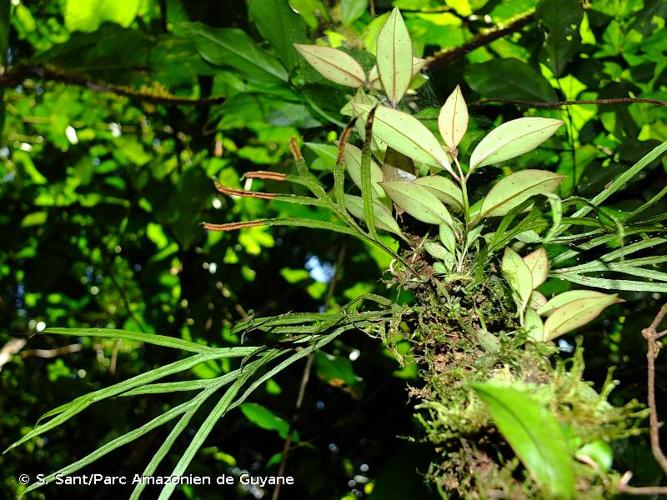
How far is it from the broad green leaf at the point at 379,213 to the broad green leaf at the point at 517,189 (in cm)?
8

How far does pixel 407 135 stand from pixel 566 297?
0.51ft

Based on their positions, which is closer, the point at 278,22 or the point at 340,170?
the point at 340,170

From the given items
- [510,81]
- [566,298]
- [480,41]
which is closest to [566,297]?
[566,298]

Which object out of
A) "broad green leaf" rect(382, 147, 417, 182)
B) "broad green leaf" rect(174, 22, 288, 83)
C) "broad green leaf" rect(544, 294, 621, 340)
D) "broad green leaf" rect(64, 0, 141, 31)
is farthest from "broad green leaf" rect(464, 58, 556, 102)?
"broad green leaf" rect(64, 0, 141, 31)

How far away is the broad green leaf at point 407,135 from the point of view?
1.27 ft

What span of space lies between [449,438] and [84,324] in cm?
208

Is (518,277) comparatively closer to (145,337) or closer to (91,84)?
(145,337)

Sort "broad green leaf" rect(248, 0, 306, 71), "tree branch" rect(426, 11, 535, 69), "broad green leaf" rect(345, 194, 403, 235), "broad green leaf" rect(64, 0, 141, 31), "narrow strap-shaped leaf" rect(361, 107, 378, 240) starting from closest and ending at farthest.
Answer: "narrow strap-shaped leaf" rect(361, 107, 378, 240) < "broad green leaf" rect(345, 194, 403, 235) < "broad green leaf" rect(248, 0, 306, 71) < "tree branch" rect(426, 11, 535, 69) < "broad green leaf" rect(64, 0, 141, 31)

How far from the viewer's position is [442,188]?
16.0 inches

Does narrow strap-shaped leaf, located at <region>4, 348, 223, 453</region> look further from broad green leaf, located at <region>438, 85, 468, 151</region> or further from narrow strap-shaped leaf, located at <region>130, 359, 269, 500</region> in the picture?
broad green leaf, located at <region>438, 85, 468, 151</region>

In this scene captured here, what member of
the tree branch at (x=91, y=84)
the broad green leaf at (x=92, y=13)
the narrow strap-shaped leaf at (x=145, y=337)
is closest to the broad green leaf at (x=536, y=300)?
the narrow strap-shaped leaf at (x=145, y=337)

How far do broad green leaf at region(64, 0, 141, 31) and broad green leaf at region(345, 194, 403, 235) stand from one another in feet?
2.32

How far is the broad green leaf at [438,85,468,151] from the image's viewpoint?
0.40 metres

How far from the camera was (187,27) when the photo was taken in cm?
76
